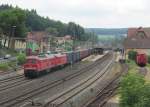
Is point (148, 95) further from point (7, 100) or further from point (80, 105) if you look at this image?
point (7, 100)

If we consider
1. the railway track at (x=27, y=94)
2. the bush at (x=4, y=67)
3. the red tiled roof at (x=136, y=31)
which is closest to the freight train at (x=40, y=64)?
the railway track at (x=27, y=94)

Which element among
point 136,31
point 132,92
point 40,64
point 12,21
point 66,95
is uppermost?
point 12,21

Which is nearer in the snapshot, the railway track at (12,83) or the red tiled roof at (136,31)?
the railway track at (12,83)

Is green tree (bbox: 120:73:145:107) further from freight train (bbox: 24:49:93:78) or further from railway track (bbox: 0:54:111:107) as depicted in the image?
freight train (bbox: 24:49:93:78)

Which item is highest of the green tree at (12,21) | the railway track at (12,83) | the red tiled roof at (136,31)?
the green tree at (12,21)

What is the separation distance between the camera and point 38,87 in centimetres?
4844

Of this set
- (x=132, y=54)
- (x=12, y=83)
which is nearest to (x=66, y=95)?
(x=12, y=83)

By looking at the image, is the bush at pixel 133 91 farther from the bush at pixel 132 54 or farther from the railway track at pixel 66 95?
the bush at pixel 132 54

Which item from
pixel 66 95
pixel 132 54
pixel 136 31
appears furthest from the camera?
pixel 136 31

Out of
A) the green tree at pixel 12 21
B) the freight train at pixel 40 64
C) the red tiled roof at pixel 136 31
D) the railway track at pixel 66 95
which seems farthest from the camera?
the red tiled roof at pixel 136 31

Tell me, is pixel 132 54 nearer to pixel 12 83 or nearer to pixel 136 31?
pixel 136 31

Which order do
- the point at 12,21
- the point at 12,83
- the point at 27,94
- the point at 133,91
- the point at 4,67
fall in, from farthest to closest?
the point at 12,21, the point at 4,67, the point at 12,83, the point at 27,94, the point at 133,91

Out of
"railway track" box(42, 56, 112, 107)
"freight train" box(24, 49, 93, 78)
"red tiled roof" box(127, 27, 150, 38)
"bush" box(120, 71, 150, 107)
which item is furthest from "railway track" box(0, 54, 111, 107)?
"red tiled roof" box(127, 27, 150, 38)

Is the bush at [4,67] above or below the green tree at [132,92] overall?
below
